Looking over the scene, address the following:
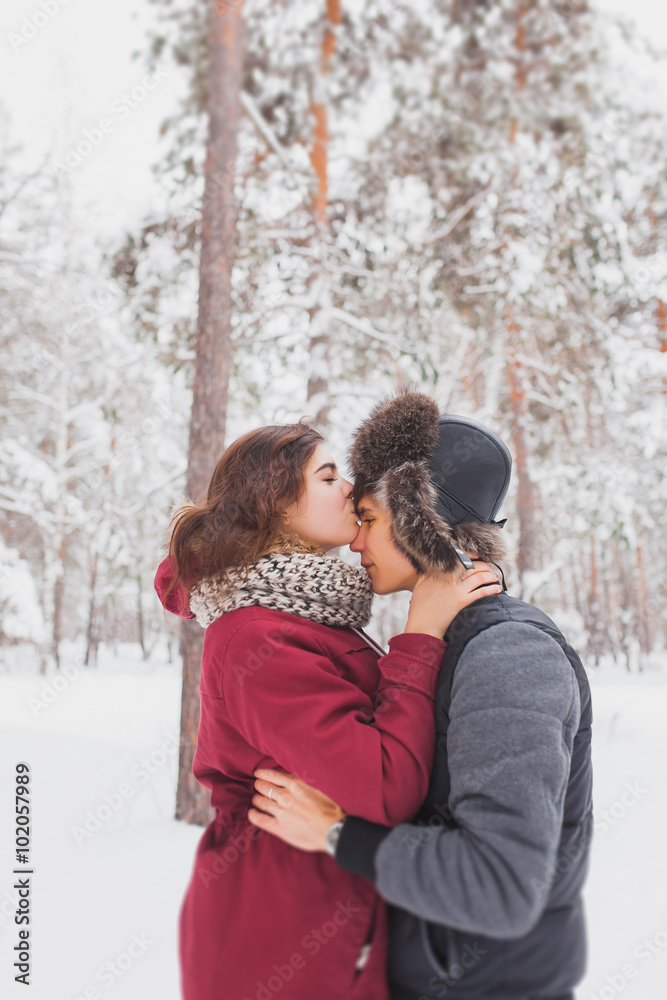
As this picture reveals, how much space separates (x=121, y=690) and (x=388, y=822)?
14785 millimetres

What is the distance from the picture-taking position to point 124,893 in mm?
4539

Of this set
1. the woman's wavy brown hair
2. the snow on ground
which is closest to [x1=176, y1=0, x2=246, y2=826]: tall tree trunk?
the snow on ground

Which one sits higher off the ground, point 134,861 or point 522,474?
point 522,474

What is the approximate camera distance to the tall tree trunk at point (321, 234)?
21.6 feet

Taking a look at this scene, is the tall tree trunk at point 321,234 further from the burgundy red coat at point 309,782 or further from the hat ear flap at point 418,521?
the burgundy red coat at point 309,782

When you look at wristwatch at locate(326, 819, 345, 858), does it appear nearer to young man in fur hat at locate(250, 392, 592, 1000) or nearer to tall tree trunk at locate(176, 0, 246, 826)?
young man in fur hat at locate(250, 392, 592, 1000)

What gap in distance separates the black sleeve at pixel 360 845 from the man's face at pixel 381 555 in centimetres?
66

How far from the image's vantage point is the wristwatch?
4.89 feet

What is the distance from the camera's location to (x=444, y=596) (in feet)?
5.65

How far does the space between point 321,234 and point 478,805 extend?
20.7 feet

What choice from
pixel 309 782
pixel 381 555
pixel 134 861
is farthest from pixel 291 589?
pixel 134 861

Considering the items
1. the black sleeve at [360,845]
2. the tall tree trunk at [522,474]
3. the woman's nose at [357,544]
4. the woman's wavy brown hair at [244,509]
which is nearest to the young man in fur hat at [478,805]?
the black sleeve at [360,845]

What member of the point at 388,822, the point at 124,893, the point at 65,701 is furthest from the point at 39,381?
the point at 388,822

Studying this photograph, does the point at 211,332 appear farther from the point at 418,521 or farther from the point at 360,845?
the point at 360,845
